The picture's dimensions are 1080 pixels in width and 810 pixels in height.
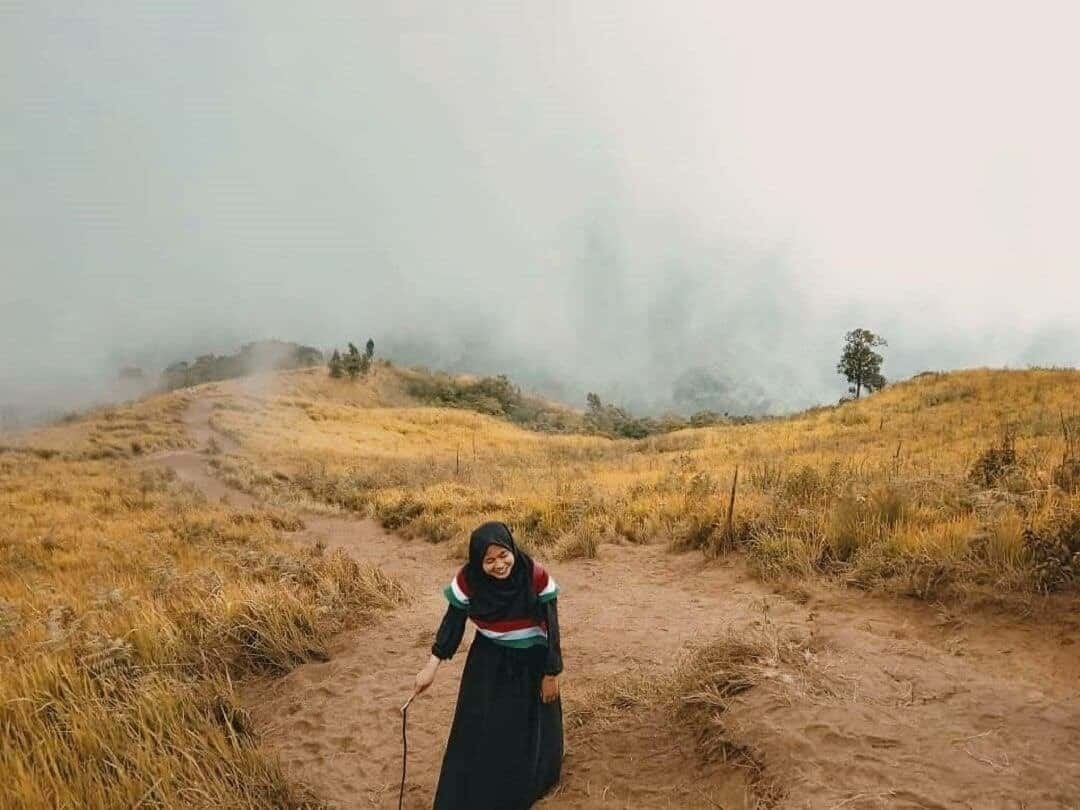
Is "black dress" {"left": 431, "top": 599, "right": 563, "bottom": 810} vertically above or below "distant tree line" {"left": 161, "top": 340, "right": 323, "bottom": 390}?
below

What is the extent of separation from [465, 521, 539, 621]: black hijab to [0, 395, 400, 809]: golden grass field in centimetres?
176

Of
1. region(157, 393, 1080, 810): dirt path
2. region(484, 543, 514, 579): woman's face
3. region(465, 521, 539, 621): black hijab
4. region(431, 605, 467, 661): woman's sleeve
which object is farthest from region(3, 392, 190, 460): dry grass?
region(484, 543, 514, 579): woman's face

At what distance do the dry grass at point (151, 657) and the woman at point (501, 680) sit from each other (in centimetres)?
116

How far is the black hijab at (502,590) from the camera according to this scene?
11.3ft

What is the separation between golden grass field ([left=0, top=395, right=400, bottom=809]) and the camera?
3588mm

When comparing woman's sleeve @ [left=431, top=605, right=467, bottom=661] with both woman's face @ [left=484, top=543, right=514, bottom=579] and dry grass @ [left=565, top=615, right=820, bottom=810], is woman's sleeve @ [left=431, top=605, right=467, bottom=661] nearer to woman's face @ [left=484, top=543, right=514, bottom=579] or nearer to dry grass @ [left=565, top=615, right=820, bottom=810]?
woman's face @ [left=484, top=543, right=514, bottom=579]

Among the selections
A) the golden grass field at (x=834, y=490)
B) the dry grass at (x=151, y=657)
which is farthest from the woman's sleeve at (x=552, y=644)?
the golden grass field at (x=834, y=490)

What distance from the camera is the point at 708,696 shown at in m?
3.77

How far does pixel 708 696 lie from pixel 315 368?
78938 mm

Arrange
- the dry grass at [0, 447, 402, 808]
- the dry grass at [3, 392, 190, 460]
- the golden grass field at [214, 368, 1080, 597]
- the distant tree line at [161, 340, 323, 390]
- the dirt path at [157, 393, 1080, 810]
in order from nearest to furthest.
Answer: the dirt path at [157, 393, 1080, 810] → the dry grass at [0, 447, 402, 808] → the golden grass field at [214, 368, 1080, 597] → the dry grass at [3, 392, 190, 460] → the distant tree line at [161, 340, 323, 390]

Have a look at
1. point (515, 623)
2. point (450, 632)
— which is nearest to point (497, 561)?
point (515, 623)

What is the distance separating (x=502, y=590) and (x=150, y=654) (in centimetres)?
376

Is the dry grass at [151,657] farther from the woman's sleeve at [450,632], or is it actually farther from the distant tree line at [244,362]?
the distant tree line at [244,362]

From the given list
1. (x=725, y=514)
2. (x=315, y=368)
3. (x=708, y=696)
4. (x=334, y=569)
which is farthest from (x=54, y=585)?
(x=315, y=368)
